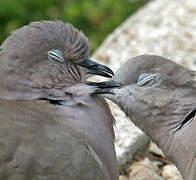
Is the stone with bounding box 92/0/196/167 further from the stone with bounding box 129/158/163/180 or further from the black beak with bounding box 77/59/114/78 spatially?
the black beak with bounding box 77/59/114/78

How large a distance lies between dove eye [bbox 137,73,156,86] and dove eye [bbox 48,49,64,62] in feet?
1.74

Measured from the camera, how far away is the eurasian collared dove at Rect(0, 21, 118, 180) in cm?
379

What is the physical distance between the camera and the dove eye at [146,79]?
4.11 metres

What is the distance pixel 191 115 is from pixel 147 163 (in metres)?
0.89

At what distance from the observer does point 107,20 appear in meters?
8.05

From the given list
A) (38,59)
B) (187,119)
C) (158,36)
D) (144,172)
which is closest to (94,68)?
(38,59)

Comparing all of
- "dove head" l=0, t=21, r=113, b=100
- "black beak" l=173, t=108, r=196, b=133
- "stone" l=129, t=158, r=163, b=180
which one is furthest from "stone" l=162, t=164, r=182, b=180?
"dove head" l=0, t=21, r=113, b=100

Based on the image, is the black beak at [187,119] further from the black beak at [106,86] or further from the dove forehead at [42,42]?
the dove forehead at [42,42]

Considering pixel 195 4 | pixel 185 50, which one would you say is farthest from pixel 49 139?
pixel 195 4

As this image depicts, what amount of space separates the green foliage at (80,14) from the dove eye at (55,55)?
3679 millimetres

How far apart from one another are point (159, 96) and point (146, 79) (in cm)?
14

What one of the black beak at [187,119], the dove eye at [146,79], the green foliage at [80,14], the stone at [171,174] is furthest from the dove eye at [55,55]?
the green foliage at [80,14]

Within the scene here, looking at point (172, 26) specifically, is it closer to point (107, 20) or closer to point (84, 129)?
point (107, 20)

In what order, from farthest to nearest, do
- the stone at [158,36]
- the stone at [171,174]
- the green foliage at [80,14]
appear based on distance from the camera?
the green foliage at [80,14]
the stone at [158,36]
the stone at [171,174]
